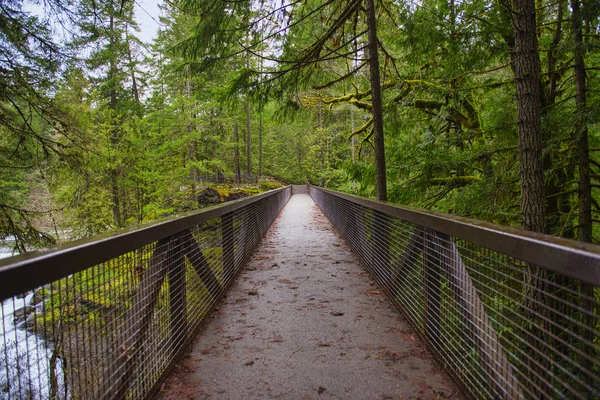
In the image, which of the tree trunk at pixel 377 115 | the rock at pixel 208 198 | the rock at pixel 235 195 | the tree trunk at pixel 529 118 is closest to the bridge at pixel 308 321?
the tree trunk at pixel 529 118

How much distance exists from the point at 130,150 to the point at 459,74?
53.2ft

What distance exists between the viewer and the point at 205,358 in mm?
2648

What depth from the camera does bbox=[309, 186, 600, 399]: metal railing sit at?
4.32ft

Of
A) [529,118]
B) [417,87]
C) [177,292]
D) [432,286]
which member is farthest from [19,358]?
[417,87]

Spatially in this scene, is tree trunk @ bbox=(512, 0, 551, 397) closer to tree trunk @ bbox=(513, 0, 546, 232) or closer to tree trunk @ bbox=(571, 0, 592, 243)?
tree trunk @ bbox=(513, 0, 546, 232)

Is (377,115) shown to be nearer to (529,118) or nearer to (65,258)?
(529,118)

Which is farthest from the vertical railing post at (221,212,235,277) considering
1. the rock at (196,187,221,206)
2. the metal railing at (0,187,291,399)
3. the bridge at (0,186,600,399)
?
the rock at (196,187,221,206)

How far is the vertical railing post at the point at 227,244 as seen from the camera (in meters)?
4.26

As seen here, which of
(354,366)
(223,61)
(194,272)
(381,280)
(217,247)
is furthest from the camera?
(223,61)

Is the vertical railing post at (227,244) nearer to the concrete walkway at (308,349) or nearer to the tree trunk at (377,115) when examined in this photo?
the concrete walkway at (308,349)

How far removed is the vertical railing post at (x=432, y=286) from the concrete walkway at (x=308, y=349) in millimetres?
170

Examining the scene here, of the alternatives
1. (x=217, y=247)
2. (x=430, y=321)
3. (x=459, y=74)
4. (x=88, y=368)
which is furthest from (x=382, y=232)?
(x=88, y=368)

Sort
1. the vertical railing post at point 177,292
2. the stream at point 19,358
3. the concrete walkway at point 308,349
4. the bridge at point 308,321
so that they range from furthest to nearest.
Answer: the vertical railing post at point 177,292, the concrete walkway at point 308,349, the bridge at point 308,321, the stream at point 19,358

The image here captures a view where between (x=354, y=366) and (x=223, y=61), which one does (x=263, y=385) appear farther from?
(x=223, y=61)
